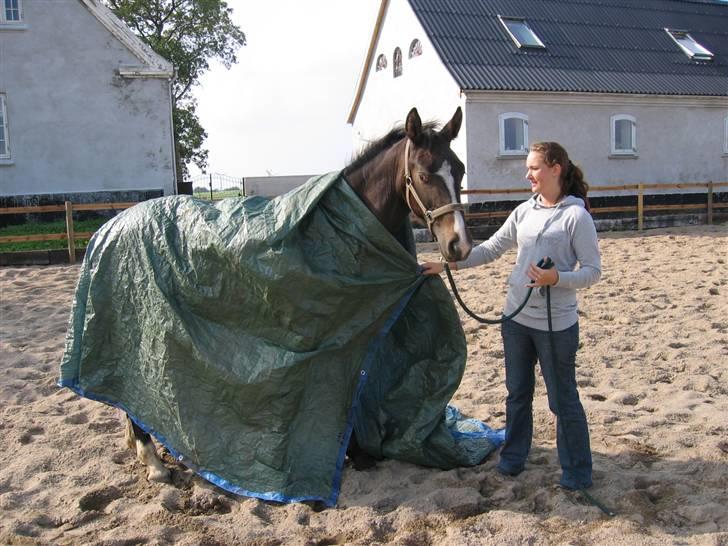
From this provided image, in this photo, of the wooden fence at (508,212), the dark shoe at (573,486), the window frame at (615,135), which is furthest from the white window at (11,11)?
the dark shoe at (573,486)

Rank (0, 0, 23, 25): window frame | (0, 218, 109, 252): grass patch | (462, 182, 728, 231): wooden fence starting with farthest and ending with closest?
(0, 0, 23, 25): window frame < (462, 182, 728, 231): wooden fence < (0, 218, 109, 252): grass patch

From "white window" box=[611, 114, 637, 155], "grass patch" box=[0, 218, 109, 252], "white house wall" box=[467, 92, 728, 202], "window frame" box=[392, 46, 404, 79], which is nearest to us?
"grass patch" box=[0, 218, 109, 252]

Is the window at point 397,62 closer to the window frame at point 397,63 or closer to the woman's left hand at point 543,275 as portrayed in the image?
the window frame at point 397,63

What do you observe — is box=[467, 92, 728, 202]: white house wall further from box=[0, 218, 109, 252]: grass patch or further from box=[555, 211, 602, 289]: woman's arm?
box=[555, 211, 602, 289]: woman's arm

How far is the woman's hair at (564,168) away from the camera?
119 inches

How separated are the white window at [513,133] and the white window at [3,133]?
11.2 m

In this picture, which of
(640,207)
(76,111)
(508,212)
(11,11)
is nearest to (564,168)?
(508,212)

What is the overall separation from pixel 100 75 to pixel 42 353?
11109 millimetres

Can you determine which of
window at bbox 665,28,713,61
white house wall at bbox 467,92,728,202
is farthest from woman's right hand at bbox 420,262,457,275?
window at bbox 665,28,713,61

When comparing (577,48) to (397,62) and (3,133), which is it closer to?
(397,62)

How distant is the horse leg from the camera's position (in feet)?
11.5

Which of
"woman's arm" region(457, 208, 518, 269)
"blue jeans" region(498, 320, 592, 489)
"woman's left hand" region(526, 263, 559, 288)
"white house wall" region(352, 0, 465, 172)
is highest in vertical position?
"white house wall" region(352, 0, 465, 172)

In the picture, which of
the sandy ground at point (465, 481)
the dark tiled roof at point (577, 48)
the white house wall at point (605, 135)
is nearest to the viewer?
the sandy ground at point (465, 481)

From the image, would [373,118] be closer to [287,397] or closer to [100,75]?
[100,75]
